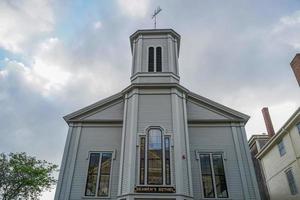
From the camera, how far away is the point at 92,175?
15.3 metres

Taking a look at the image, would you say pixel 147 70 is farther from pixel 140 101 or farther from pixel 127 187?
pixel 127 187

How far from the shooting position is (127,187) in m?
12.9

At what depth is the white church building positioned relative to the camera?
13.5m

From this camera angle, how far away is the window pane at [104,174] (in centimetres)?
1462

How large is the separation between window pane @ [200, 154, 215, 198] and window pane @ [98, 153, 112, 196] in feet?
19.3

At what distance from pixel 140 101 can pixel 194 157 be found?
199 inches

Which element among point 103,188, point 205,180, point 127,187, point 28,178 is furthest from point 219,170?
point 28,178

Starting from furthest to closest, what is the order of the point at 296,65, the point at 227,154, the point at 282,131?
the point at 282,131 → the point at 296,65 → the point at 227,154

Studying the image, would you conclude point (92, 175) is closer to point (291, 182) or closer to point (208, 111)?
point (208, 111)

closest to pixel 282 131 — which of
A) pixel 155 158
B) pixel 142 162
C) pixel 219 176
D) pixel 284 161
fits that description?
pixel 284 161

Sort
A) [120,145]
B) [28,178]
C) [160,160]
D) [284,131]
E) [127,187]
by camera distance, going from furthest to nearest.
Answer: [28,178], [284,131], [120,145], [160,160], [127,187]

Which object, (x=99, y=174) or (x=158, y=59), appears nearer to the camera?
(x=99, y=174)

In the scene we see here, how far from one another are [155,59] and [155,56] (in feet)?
0.99

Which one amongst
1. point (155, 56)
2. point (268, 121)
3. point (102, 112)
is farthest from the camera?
point (268, 121)
